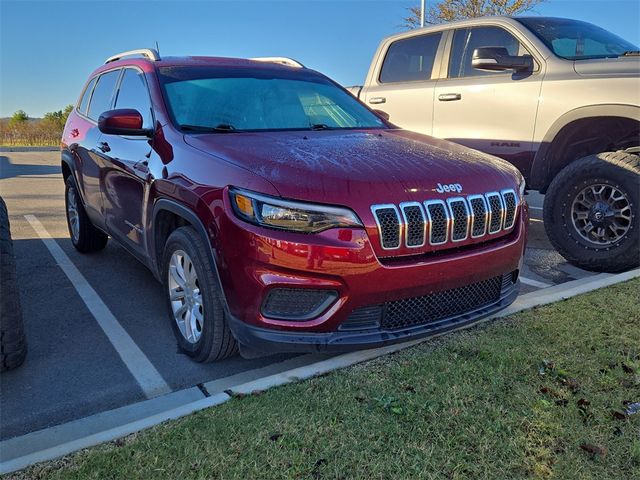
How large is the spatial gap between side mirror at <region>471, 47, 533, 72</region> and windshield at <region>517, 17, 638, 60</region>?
35 cm

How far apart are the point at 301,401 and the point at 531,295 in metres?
2.17

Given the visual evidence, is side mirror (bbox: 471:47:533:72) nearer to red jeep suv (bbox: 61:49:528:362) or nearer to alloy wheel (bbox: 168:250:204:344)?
red jeep suv (bbox: 61:49:528:362)

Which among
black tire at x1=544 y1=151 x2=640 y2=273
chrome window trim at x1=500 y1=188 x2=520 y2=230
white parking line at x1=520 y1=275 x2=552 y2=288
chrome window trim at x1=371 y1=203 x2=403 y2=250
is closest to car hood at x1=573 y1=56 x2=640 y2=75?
black tire at x1=544 y1=151 x2=640 y2=273

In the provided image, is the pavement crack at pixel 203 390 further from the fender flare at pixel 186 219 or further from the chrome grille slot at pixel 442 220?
the chrome grille slot at pixel 442 220

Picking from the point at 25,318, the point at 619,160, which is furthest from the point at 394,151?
the point at 25,318

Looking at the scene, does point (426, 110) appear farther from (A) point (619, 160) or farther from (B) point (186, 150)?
(B) point (186, 150)

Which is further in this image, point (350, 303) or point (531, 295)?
point (531, 295)

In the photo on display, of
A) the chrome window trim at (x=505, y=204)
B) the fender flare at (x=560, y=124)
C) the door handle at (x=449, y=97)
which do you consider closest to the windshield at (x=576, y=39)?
the fender flare at (x=560, y=124)

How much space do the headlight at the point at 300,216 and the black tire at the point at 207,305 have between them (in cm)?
45

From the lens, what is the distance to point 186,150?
9.74 ft

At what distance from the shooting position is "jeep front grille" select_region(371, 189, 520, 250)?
2502 millimetres

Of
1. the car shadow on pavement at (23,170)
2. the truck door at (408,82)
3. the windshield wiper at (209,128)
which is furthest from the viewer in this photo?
the car shadow on pavement at (23,170)

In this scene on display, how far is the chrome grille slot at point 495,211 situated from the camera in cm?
286

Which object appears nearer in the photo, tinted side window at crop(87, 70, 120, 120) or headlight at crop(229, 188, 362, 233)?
headlight at crop(229, 188, 362, 233)
